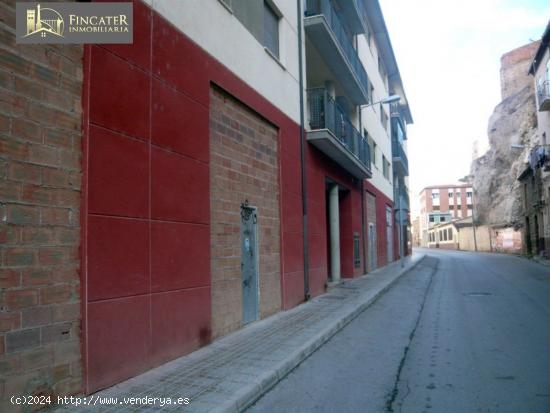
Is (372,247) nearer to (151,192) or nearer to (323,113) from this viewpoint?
(323,113)

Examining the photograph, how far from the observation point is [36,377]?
13.1ft

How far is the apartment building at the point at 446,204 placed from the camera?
92.3 m

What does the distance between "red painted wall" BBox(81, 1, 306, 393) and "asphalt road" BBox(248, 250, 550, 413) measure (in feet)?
5.00

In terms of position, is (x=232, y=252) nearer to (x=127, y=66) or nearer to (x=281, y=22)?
(x=127, y=66)

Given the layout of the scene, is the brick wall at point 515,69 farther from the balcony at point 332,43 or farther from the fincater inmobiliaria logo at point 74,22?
the fincater inmobiliaria logo at point 74,22

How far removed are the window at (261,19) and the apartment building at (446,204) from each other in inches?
3377

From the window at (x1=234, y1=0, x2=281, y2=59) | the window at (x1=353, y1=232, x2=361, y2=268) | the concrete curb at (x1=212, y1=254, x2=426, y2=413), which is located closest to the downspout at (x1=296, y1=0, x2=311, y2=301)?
the window at (x1=234, y1=0, x2=281, y2=59)

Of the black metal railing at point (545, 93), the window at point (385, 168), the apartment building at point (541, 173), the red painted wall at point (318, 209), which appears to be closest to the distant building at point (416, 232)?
the apartment building at point (541, 173)

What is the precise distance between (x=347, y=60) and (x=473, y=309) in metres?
8.17

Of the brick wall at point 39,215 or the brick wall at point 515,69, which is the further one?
the brick wall at point 515,69

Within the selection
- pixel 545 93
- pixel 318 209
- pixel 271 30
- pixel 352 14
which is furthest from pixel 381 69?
pixel 271 30

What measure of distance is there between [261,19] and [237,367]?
275 inches

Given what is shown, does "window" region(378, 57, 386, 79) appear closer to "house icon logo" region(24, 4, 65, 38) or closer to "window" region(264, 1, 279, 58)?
"window" region(264, 1, 279, 58)

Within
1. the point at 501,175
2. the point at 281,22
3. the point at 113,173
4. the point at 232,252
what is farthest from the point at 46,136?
the point at 501,175
